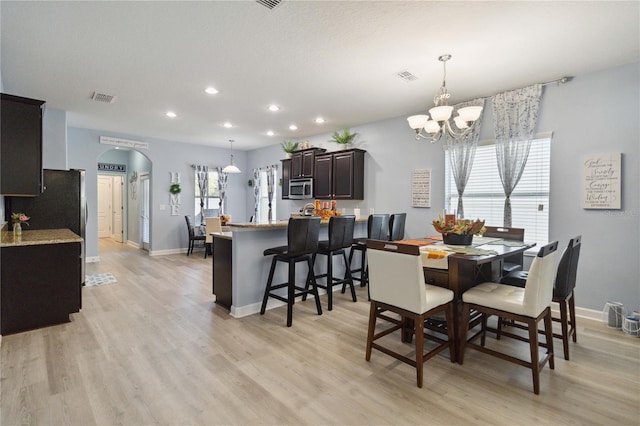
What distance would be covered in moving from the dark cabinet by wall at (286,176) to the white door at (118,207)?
5757 millimetres

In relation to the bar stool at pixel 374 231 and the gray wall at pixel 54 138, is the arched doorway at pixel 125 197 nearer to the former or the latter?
the gray wall at pixel 54 138

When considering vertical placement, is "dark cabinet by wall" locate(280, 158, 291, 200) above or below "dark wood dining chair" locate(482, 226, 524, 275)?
above

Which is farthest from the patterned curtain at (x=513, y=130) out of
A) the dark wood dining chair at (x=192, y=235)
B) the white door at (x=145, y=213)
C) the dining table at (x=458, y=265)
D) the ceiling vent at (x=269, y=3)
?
the white door at (x=145, y=213)

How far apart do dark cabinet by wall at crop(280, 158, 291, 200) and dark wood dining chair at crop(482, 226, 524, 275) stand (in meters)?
4.51

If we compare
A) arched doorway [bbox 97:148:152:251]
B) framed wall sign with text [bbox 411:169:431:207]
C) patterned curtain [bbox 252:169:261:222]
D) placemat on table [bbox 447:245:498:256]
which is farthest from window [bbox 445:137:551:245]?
arched doorway [bbox 97:148:152:251]

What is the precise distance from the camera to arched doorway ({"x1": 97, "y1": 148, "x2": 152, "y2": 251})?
27.9 feet

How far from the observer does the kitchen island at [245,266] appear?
3.58 m

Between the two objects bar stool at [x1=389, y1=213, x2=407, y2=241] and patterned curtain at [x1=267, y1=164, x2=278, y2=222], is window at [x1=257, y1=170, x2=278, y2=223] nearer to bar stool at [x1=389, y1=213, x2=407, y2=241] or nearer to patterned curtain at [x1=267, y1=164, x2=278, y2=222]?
patterned curtain at [x1=267, y1=164, x2=278, y2=222]

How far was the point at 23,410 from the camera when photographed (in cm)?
196

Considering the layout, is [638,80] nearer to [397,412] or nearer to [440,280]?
[440,280]

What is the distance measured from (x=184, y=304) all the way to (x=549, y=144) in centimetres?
490

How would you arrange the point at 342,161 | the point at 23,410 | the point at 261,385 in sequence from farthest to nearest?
1. the point at 342,161
2. the point at 261,385
3. the point at 23,410

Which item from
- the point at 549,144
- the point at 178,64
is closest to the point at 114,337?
the point at 178,64

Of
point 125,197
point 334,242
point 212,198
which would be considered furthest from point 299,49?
point 125,197
